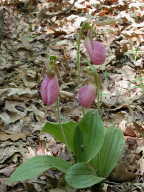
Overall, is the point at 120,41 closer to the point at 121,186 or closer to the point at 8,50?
the point at 8,50

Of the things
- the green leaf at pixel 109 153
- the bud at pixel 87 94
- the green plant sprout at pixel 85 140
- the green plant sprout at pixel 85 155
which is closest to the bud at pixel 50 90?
the green plant sprout at pixel 85 140

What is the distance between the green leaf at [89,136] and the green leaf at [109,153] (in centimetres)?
8

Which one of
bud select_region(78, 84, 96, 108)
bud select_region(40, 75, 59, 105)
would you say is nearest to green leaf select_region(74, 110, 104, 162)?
bud select_region(78, 84, 96, 108)

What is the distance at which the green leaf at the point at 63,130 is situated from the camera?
1697mm

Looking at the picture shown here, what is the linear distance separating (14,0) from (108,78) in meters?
2.10

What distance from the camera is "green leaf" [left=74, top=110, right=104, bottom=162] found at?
5.35 ft

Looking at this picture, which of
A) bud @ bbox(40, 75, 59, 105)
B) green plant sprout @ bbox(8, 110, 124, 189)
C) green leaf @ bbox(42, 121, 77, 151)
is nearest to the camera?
bud @ bbox(40, 75, 59, 105)

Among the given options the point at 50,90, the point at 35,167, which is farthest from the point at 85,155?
the point at 50,90

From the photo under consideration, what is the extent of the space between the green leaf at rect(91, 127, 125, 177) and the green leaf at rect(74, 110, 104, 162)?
8 centimetres

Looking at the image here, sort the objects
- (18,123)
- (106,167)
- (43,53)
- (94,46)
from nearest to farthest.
Result: (94,46) → (106,167) → (18,123) → (43,53)

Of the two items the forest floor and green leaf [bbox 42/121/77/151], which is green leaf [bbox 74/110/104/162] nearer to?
green leaf [bbox 42/121/77/151]

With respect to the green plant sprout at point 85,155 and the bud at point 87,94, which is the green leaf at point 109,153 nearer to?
the green plant sprout at point 85,155

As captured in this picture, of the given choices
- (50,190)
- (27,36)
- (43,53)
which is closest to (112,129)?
(50,190)

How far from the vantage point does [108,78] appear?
9.47 feet
